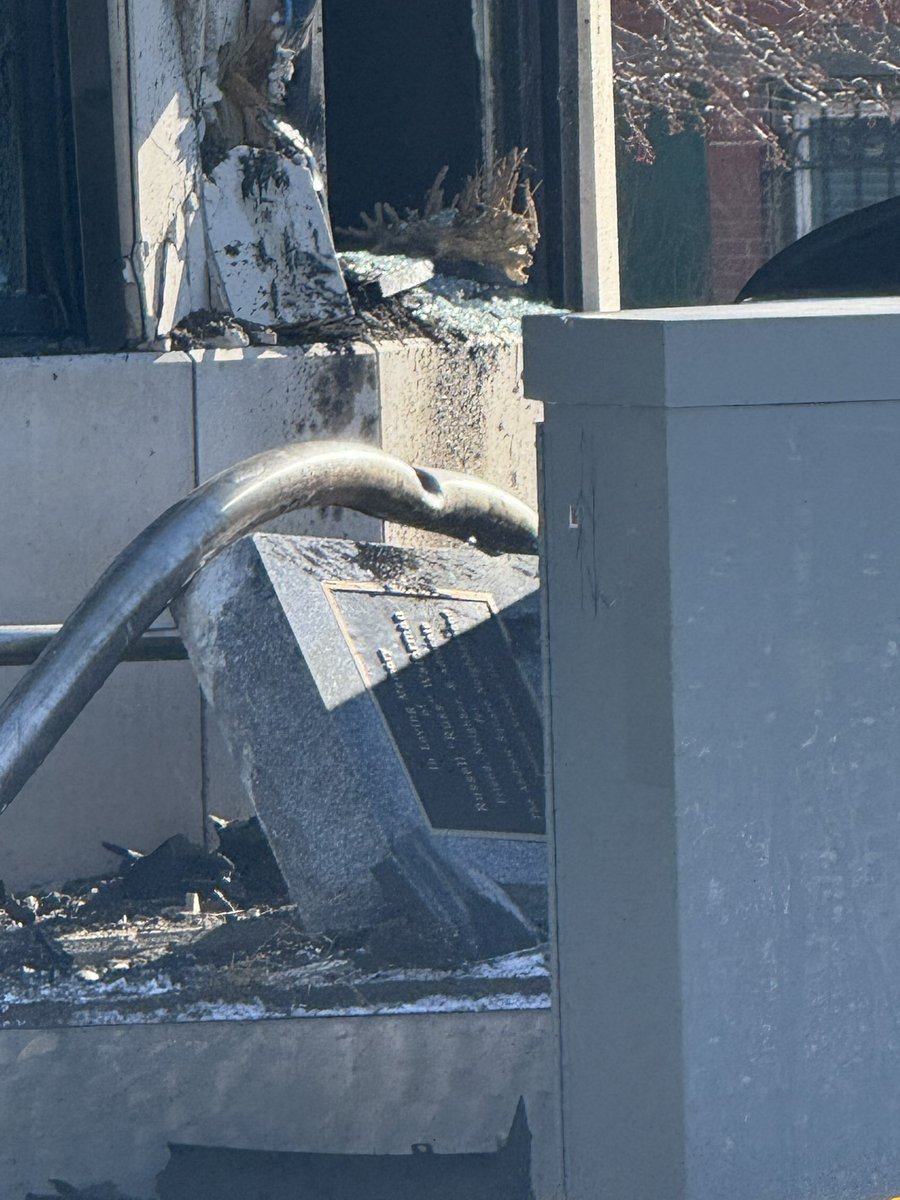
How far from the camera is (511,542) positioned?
17.3ft

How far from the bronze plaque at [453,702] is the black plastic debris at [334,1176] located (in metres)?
0.78

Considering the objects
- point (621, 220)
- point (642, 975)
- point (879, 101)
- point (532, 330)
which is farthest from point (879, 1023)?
point (879, 101)

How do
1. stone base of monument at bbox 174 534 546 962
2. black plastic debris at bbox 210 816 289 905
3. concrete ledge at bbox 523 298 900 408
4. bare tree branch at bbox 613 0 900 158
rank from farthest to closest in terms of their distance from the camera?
bare tree branch at bbox 613 0 900 158 < black plastic debris at bbox 210 816 289 905 < stone base of monument at bbox 174 534 546 962 < concrete ledge at bbox 523 298 900 408

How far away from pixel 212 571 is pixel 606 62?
11.3 ft

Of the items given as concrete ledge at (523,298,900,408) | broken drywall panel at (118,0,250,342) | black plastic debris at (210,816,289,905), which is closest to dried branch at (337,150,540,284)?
broken drywall panel at (118,0,250,342)

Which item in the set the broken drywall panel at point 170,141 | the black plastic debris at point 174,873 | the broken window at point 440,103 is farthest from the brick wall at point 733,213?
the black plastic debris at point 174,873

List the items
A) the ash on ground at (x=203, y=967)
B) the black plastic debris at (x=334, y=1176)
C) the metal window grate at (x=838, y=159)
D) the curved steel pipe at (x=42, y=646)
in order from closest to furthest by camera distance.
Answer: the black plastic debris at (x=334, y=1176)
the ash on ground at (x=203, y=967)
the curved steel pipe at (x=42, y=646)
the metal window grate at (x=838, y=159)

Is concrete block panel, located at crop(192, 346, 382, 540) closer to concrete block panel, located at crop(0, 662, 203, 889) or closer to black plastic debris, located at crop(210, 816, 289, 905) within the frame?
concrete block panel, located at crop(0, 662, 203, 889)

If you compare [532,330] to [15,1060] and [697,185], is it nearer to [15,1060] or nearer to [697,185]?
[15,1060]

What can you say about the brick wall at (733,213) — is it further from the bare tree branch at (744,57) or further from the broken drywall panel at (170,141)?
the broken drywall panel at (170,141)

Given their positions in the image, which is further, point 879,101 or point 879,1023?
point 879,101

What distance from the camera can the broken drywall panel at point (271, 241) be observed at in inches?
210

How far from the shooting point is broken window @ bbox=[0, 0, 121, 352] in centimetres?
505

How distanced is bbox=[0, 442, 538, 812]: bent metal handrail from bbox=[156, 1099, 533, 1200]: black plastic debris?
98cm
